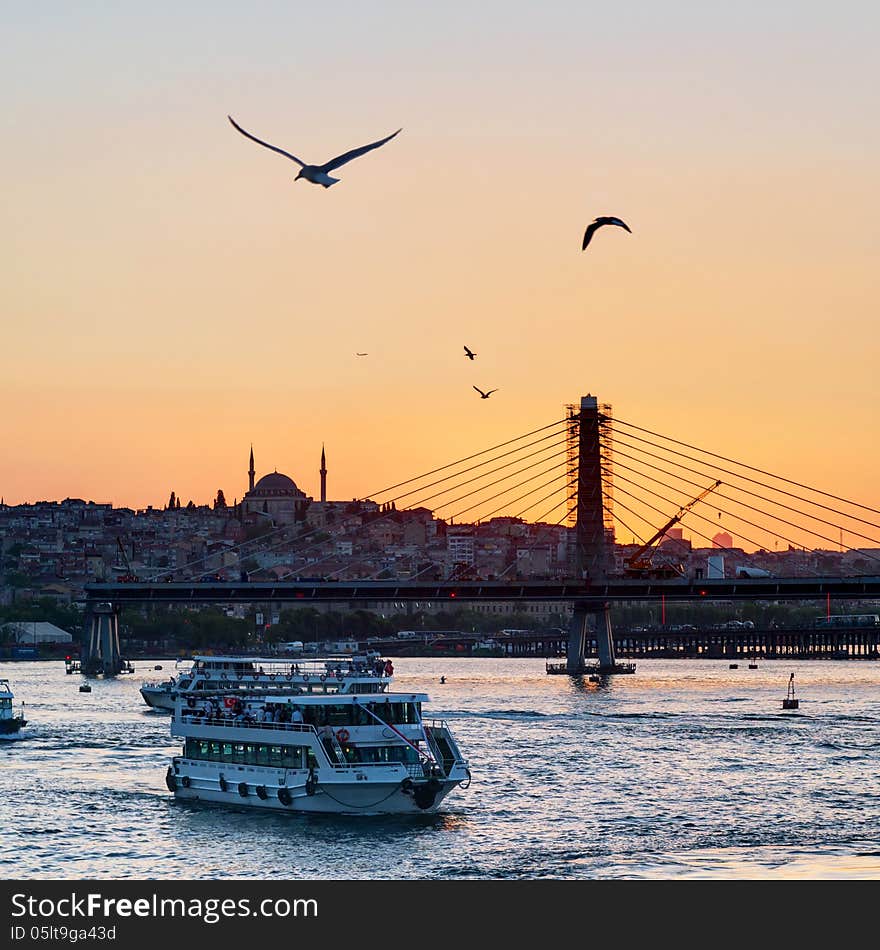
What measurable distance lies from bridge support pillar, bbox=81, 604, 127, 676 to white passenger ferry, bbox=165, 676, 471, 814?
64578mm

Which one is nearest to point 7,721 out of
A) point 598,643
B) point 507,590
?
point 507,590

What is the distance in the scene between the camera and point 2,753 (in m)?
58.5

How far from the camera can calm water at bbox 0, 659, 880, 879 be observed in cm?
3788

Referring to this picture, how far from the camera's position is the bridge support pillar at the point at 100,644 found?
11056 cm

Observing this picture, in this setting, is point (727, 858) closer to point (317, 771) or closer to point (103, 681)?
point (317, 771)

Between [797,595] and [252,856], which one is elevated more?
[797,595]

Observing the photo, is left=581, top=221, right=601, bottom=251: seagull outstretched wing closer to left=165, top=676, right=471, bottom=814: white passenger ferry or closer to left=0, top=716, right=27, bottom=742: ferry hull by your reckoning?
left=165, top=676, right=471, bottom=814: white passenger ferry

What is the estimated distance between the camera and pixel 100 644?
366 feet

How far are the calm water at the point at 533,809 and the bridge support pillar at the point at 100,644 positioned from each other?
33.4 m

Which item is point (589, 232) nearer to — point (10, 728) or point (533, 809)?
point (533, 809)

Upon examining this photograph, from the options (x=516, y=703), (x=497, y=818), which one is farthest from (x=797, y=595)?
(x=497, y=818)

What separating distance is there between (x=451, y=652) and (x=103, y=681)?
62.8 meters

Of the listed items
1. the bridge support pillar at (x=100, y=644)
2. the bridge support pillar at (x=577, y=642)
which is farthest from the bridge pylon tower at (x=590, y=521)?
the bridge support pillar at (x=100, y=644)
